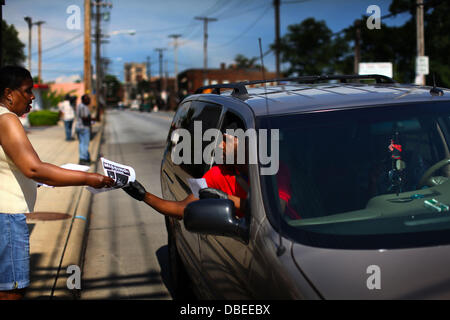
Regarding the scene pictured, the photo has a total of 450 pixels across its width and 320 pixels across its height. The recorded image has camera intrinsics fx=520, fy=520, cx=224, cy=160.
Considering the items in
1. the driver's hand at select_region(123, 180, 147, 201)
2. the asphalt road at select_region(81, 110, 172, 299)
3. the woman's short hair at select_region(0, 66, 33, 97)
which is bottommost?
the asphalt road at select_region(81, 110, 172, 299)

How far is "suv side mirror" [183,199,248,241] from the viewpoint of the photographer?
96.0 inches

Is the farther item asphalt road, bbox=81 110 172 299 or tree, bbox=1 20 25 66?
tree, bbox=1 20 25 66

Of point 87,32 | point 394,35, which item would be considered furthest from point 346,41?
point 87,32

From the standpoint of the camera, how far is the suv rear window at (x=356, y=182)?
2342 millimetres

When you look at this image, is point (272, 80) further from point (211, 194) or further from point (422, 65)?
point (422, 65)

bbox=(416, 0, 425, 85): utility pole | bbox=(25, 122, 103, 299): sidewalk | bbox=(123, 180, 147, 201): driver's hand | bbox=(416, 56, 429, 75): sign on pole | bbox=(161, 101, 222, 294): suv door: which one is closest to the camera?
bbox=(123, 180, 147, 201): driver's hand

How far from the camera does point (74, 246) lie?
6.27 meters

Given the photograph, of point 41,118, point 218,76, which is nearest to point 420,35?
point 41,118

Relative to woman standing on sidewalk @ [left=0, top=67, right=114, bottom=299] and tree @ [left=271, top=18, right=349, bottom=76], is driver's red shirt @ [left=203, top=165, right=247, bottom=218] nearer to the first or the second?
woman standing on sidewalk @ [left=0, top=67, right=114, bottom=299]

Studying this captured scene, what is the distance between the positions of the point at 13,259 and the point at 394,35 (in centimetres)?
5162

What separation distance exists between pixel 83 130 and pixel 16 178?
1144 centimetres

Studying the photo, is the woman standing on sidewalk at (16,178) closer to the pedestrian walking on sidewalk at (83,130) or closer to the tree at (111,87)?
the pedestrian walking on sidewalk at (83,130)

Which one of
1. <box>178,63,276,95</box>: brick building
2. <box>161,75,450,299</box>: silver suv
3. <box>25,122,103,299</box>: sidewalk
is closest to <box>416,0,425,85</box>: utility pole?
<box>25,122,103,299</box>: sidewalk

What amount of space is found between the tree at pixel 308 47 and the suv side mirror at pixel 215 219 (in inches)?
2436
